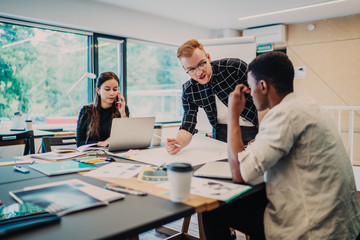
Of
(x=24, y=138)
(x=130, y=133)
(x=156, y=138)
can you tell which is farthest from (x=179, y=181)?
(x=24, y=138)

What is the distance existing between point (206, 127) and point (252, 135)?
1.20m

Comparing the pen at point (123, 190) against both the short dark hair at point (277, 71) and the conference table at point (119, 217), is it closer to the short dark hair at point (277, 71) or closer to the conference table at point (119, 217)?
the conference table at point (119, 217)

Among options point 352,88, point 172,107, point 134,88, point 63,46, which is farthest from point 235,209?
point 352,88

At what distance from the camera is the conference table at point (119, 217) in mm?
657

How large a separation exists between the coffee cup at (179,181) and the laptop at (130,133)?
2.86ft

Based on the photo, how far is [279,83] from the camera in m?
1.08

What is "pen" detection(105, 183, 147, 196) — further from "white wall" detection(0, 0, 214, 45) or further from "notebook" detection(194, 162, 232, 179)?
"white wall" detection(0, 0, 214, 45)

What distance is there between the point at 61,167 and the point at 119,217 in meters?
0.67

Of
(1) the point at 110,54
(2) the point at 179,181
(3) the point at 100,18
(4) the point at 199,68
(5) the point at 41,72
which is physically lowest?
(2) the point at 179,181

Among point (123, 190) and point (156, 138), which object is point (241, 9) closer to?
point (156, 138)

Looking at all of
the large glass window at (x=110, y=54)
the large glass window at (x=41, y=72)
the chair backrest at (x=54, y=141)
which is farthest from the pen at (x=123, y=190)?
the large glass window at (x=110, y=54)

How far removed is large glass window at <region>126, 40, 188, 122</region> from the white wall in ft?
0.92

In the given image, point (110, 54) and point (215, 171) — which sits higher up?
point (110, 54)

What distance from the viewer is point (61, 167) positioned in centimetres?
130
